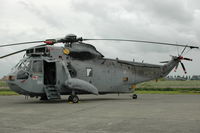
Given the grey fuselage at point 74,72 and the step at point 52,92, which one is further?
the step at point 52,92

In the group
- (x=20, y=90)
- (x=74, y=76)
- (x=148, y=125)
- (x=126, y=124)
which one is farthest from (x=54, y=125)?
(x=74, y=76)

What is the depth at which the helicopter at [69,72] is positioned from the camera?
15938 mm

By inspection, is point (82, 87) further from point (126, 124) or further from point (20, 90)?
point (126, 124)

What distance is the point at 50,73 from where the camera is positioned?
17.4 metres

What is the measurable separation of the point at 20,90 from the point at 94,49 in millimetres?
6077

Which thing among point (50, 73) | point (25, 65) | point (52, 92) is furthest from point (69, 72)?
point (25, 65)

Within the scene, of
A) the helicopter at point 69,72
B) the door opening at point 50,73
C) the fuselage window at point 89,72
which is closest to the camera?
the helicopter at point 69,72

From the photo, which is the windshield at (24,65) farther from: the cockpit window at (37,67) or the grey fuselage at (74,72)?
the cockpit window at (37,67)

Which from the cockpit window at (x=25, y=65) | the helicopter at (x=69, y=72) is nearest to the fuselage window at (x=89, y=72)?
the helicopter at (x=69, y=72)

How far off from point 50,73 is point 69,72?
1.33m

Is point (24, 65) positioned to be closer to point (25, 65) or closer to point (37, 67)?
point (25, 65)

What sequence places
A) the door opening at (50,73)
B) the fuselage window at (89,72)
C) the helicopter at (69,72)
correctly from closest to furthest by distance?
the helicopter at (69,72), the door opening at (50,73), the fuselage window at (89,72)

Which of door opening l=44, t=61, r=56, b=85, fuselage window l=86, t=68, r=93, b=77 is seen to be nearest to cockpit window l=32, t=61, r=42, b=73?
door opening l=44, t=61, r=56, b=85

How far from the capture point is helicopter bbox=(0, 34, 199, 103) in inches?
627
